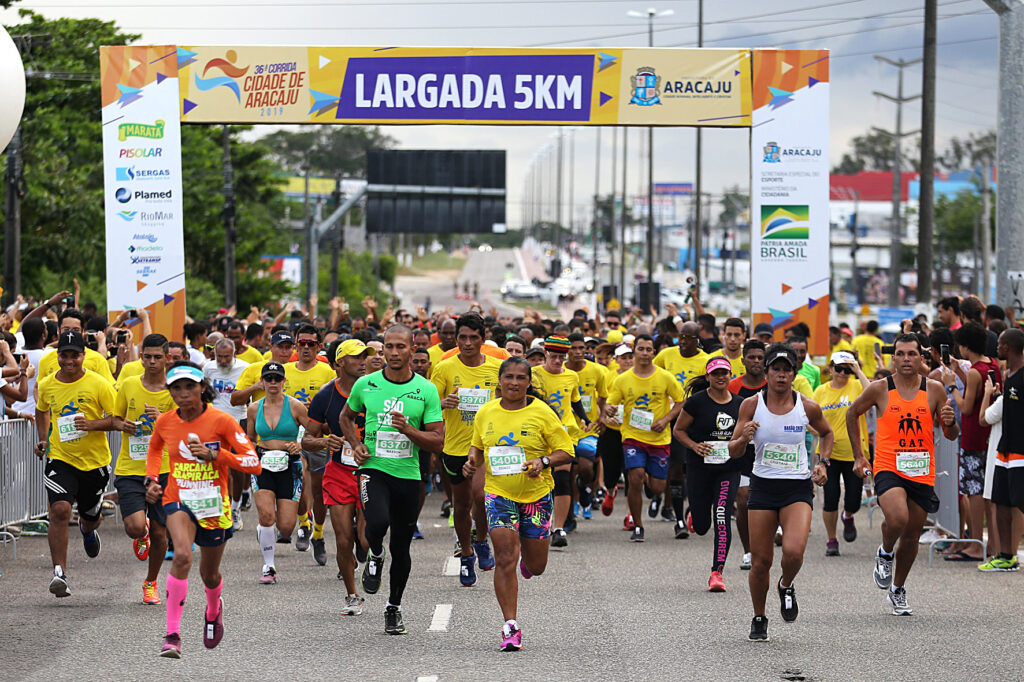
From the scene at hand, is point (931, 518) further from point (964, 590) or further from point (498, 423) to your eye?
point (498, 423)

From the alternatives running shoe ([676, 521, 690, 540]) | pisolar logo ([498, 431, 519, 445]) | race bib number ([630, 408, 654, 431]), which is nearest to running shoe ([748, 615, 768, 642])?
pisolar logo ([498, 431, 519, 445])

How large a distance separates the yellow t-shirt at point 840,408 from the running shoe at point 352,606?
5416 mm

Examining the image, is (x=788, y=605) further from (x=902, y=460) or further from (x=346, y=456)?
(x=346, y=456)

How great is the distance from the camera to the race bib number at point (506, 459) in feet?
30.9

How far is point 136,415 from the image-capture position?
11195mm

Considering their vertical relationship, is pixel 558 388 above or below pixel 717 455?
above

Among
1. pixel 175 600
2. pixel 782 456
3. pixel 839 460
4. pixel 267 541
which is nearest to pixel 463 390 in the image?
pixel 267 541

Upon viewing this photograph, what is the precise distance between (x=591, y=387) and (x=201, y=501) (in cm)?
662

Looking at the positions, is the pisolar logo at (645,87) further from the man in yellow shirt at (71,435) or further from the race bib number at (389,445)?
the race bib number at (389,445)

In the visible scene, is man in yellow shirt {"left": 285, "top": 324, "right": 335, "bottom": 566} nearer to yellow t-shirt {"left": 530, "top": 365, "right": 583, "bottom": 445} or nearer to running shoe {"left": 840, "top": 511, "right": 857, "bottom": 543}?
yellow t-shirt {"left": 530, "top": 365, "right": 583, "bottom": 445}

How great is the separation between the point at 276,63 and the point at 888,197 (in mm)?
138138

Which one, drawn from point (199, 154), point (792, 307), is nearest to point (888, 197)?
point (199, 154)

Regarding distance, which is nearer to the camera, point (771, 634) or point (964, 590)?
point (771, 634)

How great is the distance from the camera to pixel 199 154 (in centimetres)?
5222
